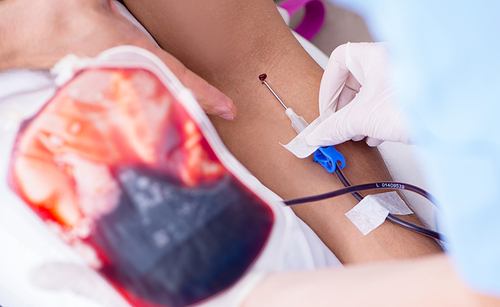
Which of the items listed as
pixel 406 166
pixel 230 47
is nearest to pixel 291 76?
pixel 230 47

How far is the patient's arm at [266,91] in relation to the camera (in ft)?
2.55

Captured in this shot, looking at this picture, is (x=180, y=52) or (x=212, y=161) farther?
(x=180, y=52)

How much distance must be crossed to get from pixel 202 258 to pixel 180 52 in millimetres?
674

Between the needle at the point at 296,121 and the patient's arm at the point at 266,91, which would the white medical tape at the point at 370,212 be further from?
the needle at the point at 296,121

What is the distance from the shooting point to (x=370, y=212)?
0.75 metres

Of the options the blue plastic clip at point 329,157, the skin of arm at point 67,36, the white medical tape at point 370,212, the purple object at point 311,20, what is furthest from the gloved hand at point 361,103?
the purple object at point 311,20

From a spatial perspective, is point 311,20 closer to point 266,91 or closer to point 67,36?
point 266,91

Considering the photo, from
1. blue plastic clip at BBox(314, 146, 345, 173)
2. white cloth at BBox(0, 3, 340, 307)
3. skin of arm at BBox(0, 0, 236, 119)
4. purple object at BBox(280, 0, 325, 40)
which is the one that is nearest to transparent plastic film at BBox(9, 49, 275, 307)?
white cloth at BBox(0, 3, 340, 307)

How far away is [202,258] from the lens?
431 mm

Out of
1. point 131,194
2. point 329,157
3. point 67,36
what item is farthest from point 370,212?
point 67,36

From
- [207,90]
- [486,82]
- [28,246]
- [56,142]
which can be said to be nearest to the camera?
[486,82]

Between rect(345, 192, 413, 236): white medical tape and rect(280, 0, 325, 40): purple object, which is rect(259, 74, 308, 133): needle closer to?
rect(345, 192, 413, 236): white medical tape

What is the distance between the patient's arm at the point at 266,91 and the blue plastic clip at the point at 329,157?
2 cm

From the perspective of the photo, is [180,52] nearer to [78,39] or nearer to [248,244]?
[78,39]
